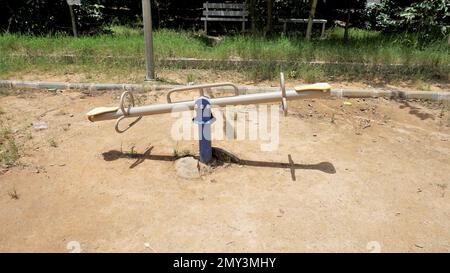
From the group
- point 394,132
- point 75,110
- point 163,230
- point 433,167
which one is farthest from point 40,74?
point 433,167

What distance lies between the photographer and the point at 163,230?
8.71 feet

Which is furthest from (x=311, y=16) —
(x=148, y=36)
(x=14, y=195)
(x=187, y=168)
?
(x=14, y=195)

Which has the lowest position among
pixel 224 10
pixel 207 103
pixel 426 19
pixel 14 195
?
pixel 14 195

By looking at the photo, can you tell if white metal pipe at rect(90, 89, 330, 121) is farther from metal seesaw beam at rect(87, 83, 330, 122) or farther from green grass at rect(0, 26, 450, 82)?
green grass at rect(0, 26, 450, 82)

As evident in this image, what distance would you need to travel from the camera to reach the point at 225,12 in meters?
9.44

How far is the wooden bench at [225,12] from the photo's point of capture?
934 centimetres

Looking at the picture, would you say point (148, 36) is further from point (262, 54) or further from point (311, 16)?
point (311, 16)

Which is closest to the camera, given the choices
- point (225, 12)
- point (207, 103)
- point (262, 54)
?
point (207, 103)

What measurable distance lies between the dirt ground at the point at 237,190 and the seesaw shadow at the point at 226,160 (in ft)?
0.06

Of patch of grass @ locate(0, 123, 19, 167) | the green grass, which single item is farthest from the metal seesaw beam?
the green grass

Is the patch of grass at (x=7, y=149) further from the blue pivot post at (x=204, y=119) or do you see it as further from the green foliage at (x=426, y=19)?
the green foliage at (x=426, y=19)

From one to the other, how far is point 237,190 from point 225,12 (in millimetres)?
7151

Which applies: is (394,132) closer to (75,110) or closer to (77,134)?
(77,134)

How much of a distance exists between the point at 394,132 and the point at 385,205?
1.44m
